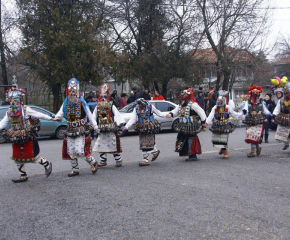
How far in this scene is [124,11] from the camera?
2447 centimetres

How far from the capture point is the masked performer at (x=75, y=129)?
7328 mm

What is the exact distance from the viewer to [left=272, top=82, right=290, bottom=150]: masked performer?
9641mm

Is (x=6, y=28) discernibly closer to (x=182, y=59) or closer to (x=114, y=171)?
(x=182, y=59)

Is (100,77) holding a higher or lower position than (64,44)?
lower

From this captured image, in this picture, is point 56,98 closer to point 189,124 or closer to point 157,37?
point 157,37

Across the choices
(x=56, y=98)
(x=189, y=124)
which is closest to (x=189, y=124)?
(x=189, y=124)

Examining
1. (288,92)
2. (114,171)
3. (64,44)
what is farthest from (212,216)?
(64,44)

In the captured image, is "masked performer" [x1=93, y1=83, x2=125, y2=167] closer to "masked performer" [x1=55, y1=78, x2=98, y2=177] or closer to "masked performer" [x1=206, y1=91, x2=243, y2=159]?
"masked performer" [x1=55, y1=78, x2=98, y2=177]

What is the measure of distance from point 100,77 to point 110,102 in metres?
13.1

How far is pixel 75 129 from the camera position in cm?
733

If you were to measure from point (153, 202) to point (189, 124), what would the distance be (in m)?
3.60

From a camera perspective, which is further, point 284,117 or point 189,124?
point 284,117

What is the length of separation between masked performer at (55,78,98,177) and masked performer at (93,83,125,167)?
2.05 feet

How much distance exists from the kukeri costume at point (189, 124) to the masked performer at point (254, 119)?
134 cm
